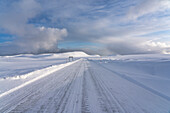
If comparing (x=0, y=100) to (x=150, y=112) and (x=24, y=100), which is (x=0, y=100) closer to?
(x=24, y=100)

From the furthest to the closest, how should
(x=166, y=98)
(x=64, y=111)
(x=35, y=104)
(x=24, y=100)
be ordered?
1. (x=166, y=98)
2. (x=24, y=100)
3. (x=35, y=104)
4. (x=64, y=111)

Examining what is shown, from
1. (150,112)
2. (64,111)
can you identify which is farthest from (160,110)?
(64,111)

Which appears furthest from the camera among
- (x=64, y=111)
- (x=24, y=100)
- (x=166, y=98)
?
(x=166, y=98)

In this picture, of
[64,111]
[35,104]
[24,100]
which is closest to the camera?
[64,111]

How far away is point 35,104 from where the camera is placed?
458 centimetres

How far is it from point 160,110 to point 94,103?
2.56 meters

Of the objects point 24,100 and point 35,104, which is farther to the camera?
point 24,100

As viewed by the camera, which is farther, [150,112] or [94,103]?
[94,103]

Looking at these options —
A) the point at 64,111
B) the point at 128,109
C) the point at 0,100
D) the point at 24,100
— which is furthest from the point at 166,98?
the point at 0,100

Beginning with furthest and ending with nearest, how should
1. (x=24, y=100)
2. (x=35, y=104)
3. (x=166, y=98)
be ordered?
(x=166, y=98) < (x=24, y=100) < (x=35, y=104)

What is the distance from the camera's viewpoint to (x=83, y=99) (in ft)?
16.7

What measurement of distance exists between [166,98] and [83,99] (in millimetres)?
4176

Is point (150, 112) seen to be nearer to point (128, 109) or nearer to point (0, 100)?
point (128, 109)

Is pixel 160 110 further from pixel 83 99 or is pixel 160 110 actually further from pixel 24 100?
pixel 24 100
